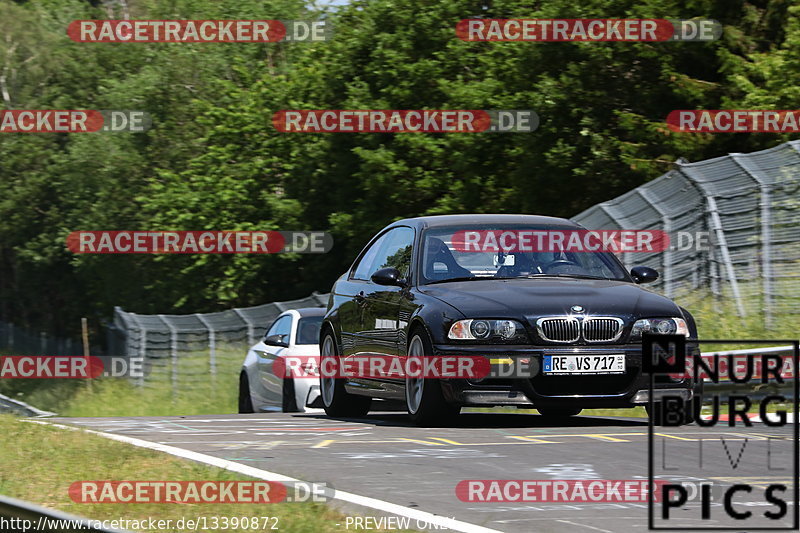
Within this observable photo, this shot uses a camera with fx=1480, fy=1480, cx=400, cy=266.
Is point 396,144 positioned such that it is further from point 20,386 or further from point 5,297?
point 5,297

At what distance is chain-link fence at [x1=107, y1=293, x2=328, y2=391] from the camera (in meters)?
28.2

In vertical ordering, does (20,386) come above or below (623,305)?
below

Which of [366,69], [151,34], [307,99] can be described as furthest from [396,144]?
[151,34]

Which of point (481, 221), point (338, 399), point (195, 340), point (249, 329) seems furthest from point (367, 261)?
point (195, 340)

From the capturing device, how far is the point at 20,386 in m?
53.5

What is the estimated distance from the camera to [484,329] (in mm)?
10758

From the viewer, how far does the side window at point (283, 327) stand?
17.6 metres

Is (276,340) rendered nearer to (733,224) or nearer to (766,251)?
(733,224)

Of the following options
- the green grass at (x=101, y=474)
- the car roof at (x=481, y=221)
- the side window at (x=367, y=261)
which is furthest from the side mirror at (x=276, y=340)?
the green grass at (x=101, y=474)

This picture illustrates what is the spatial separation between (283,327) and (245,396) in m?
1.35

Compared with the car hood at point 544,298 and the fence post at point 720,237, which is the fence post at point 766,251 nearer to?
the fence post at point 720,237

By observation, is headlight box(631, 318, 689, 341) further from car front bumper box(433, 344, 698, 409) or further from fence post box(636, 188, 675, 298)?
fence post box(636, 188, 675, 298)

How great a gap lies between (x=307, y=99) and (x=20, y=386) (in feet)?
56.1

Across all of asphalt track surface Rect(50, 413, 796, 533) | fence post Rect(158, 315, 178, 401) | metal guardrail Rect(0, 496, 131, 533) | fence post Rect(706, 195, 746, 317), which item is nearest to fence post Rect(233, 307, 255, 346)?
fence post Rect(158, 315, 178, 401)
